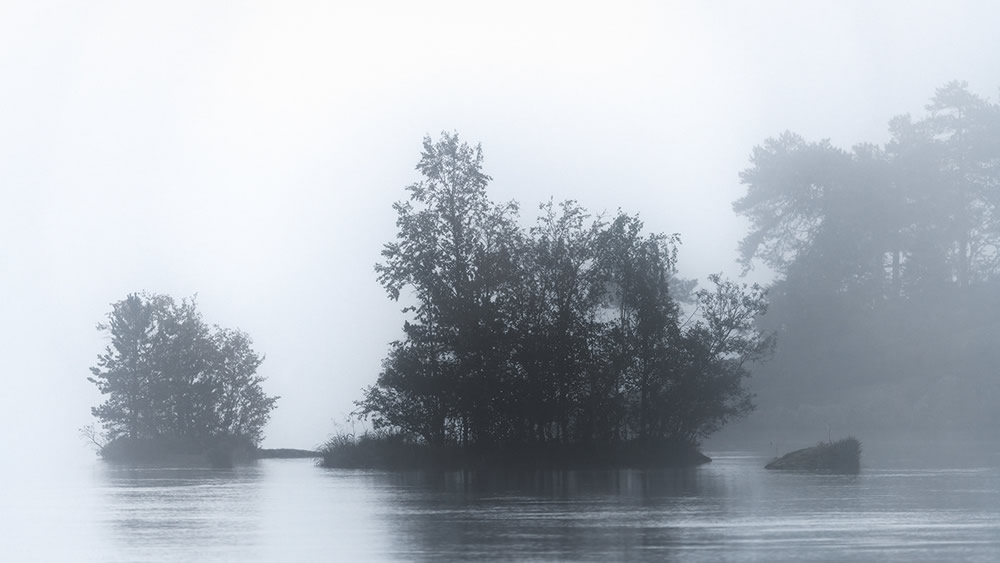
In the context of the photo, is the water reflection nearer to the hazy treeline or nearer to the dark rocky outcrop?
the dark rocky outcrop

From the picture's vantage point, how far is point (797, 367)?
3703 inches

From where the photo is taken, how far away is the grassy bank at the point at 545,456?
51.6m

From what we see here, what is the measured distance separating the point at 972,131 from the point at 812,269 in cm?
1507

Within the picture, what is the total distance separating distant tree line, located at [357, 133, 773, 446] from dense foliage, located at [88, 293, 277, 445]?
19.7m

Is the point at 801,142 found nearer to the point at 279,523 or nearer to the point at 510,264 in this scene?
the point at 510,264

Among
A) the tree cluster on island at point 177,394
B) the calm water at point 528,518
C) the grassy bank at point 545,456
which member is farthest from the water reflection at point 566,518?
the tree cluster on island at point 177,394

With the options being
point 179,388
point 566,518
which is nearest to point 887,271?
point 179,388

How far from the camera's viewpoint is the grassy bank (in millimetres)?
51562

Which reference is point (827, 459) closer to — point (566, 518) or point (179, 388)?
point (566, 518)

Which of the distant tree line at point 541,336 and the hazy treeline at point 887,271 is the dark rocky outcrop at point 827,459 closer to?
the distant tree line at point 541,336

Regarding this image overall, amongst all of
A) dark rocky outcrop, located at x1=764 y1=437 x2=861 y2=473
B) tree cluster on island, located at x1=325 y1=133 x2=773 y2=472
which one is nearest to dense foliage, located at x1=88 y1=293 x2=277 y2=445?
tree cluster on island, located at x1=325 y1=133 x2=773 y2=472

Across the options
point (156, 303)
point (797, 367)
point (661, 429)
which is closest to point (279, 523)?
point (661, 429)

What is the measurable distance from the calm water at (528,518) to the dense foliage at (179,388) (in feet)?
90.7

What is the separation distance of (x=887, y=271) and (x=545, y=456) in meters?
52.7
